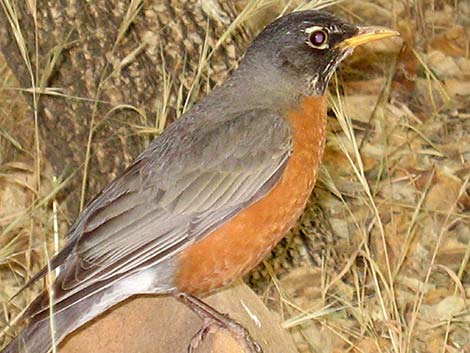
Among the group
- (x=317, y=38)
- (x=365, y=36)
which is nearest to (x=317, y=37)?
(x=317, y=38)

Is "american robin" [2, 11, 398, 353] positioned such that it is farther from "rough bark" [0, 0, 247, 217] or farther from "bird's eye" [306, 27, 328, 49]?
"rough bark" [0, 0, 247, 217]

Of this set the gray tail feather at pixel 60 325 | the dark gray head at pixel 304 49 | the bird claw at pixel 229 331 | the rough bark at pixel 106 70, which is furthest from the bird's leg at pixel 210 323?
the rough bark at pixel 106 70

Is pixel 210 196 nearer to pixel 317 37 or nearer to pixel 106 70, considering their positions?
pixel 317 37

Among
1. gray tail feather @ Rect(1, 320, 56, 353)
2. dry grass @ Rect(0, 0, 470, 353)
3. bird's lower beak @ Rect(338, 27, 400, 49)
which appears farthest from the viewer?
dry grass @ Rect(0, 0, 470, 353)

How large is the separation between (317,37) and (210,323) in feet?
3.14

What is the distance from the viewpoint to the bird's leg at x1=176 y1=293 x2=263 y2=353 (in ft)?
12.3

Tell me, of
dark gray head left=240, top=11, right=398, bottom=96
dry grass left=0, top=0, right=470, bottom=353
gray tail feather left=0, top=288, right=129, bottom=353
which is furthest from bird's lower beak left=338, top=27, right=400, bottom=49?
gray tail feather left=0, top=288, right=129, bottom=353

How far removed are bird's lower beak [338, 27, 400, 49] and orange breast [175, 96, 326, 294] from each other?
0.43 m

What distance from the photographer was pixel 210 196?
3.75 meters

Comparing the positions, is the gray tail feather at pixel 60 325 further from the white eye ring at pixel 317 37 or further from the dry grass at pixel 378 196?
the white eye ring at pixel 317 37

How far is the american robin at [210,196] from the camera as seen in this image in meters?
3.61

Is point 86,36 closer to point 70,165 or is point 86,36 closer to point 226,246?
point 70,165

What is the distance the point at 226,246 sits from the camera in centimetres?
367

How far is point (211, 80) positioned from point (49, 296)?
145 centimetres
